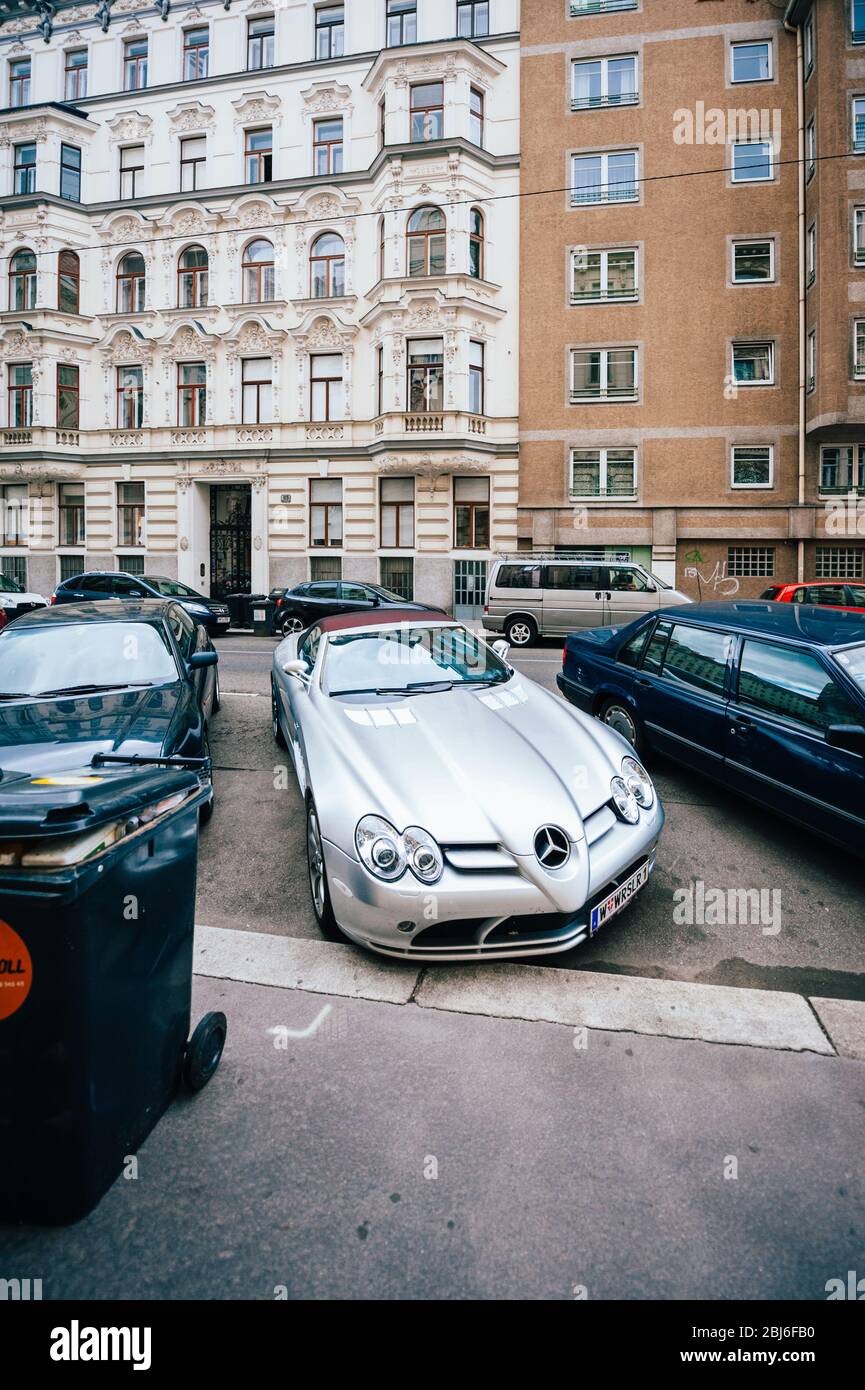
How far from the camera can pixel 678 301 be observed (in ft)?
74.7

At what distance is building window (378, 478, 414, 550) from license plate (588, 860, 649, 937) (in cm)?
2123

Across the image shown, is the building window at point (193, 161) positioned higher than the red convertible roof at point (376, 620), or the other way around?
the building window at point (193, 161)

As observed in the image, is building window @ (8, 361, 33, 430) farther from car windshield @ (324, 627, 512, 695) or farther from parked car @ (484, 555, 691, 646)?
car windshield @ (324, 627, 512, 695)

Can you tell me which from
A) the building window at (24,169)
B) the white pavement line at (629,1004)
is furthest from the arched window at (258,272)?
the white pavement line at (629,1004)

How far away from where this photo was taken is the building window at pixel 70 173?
86.8 feet

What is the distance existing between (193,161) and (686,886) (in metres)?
30.2

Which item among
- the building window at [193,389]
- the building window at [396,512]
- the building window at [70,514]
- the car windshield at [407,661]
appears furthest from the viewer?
the building window at [70,514]

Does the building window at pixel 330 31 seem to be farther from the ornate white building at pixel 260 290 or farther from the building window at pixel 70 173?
the building window at pixel 70 173

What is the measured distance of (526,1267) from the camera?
207 cm

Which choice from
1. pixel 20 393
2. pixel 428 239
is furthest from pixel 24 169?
pixel 428 239

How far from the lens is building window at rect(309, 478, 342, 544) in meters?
25.0

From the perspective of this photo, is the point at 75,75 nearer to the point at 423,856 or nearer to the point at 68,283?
the point at 68,283

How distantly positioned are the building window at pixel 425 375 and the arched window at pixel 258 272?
19.3 ft

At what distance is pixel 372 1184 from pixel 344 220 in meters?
27.6
